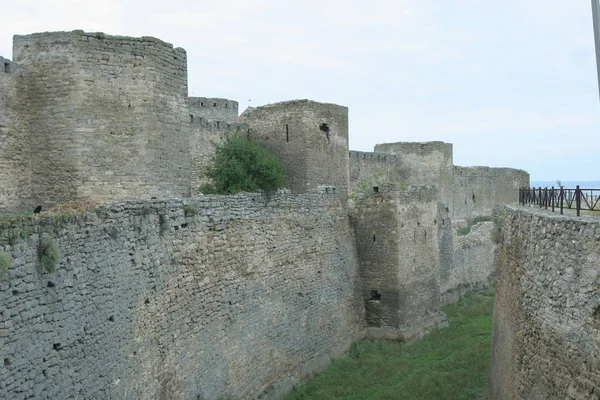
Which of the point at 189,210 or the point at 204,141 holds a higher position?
the point at 204,141

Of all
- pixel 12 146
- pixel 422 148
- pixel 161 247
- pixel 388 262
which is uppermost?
pixel 422 148

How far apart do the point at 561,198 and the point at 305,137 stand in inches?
376

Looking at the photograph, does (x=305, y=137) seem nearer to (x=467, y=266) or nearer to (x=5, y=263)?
(x=5, y=263)

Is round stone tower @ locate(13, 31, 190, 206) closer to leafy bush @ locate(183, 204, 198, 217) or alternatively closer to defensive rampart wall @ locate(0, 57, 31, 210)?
defensive rampart wall @ locate(0, 57, 31, 210)

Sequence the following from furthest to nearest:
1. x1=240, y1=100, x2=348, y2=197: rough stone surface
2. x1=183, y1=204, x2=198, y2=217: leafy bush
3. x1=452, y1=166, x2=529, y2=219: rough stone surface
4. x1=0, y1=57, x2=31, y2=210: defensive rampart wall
Answer: x1=452, y1=166, x2=529, y2=219: rough stone surface < x1=240, y1=100, x2=348, y2=197: rough stone surface < x1=183, y1=204, x2=198, y2=217: leafy bush < x1=0, y1=57, x2=31, y2=210: defensive rampart wall

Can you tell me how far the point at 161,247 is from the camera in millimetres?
9570

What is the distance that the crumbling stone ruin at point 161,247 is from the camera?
23.5ft

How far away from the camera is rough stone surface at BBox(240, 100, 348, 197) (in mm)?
17766

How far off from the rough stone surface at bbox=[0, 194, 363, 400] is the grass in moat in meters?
0.58

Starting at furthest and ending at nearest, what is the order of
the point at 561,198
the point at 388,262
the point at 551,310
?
the point at 388,262, the point at 561,198, the point at 551,310

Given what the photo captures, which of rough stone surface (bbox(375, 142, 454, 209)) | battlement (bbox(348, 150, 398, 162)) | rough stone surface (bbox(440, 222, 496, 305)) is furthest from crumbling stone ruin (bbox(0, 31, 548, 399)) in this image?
rough stone surface (bbox(375, 142, 454, 209))

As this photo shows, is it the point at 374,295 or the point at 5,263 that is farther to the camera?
the point at 374,295

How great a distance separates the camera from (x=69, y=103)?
1002 cm

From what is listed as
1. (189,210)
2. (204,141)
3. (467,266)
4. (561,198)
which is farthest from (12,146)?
(467,266)
